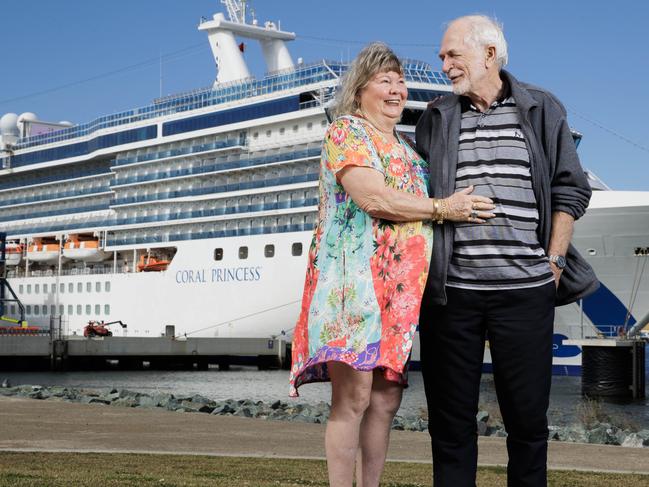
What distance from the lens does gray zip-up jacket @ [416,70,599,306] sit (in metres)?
4.20

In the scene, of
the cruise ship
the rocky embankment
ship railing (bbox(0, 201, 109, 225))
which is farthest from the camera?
ship railing (bbox(0, 201, 109, 225))

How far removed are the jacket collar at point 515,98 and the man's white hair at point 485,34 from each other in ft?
0.25

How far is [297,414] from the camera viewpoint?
49.0ft

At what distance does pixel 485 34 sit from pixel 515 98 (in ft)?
0.92

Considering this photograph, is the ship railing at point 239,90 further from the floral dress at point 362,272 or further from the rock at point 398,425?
the floral dress at point 362,272

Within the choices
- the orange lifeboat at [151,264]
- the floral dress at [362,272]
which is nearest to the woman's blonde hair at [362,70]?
the floral dress at [362,272]

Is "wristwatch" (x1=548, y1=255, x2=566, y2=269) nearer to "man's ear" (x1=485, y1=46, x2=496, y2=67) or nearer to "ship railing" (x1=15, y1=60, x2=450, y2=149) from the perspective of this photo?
"man's ear" (x1=485, y1=46, x2=496, y2=67)

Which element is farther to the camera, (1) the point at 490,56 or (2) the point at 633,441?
(2) the point at 633,441

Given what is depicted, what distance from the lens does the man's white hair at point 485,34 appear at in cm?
428

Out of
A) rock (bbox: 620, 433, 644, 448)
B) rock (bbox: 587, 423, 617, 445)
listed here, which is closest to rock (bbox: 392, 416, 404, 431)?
rock (bbox: 587, 423, 617, 445)

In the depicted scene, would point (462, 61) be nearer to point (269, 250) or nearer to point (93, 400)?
point (93, 400)

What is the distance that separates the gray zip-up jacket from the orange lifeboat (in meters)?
35.9

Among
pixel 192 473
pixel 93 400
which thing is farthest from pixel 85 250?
pixel 192 473

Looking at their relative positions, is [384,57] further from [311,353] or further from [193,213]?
[193,213]
